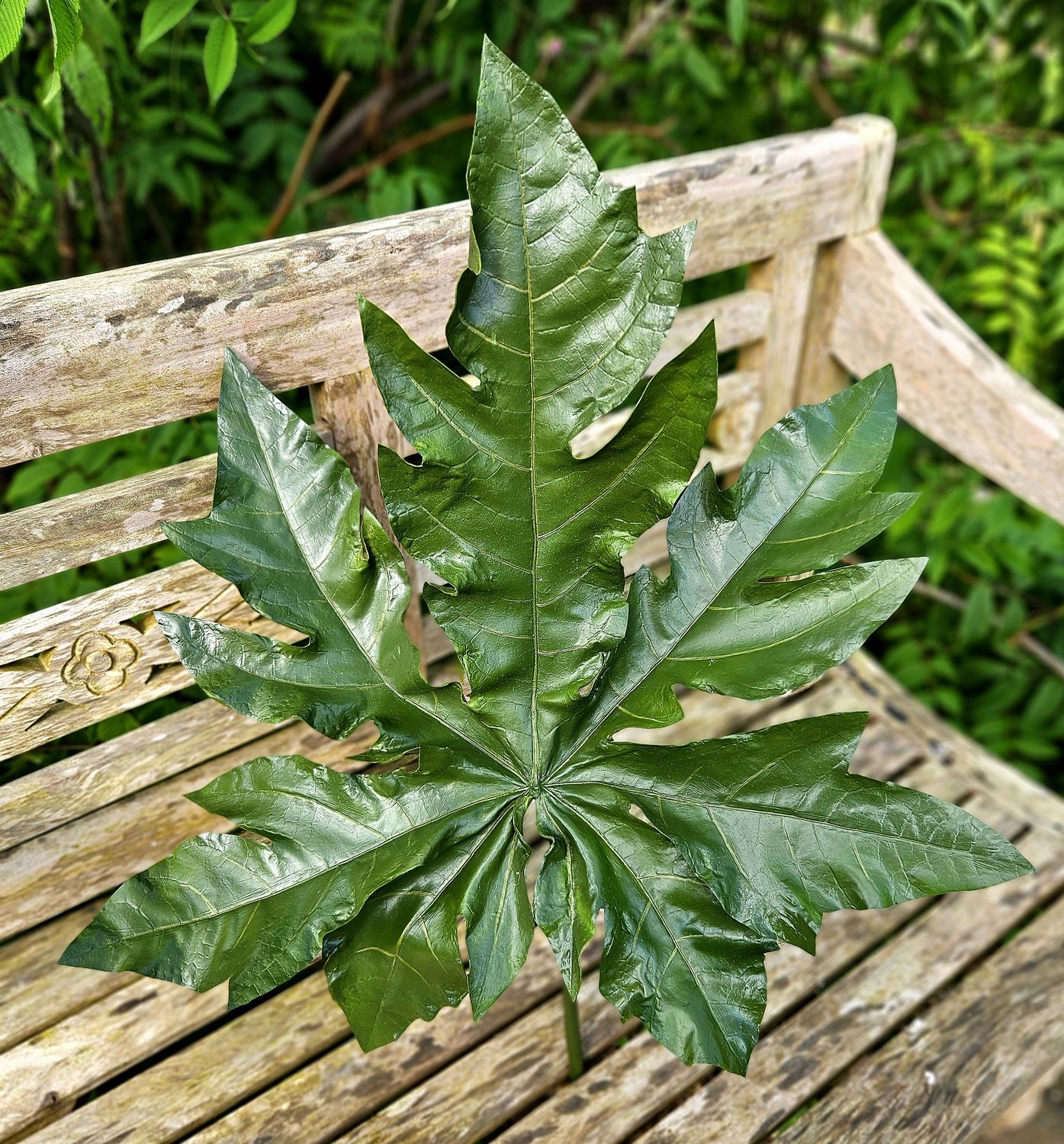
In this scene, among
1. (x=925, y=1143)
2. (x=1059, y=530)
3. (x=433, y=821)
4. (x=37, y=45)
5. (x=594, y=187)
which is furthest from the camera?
(x=1059, y=530)

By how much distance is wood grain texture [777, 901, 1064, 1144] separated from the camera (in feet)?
4.02

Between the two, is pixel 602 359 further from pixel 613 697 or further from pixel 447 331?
pixel 613 697

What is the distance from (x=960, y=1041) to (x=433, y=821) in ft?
2.70

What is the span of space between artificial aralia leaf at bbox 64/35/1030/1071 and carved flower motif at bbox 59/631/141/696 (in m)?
0.26

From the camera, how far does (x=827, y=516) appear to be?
93 cm

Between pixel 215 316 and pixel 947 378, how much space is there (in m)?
1.10

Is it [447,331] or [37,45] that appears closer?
[447,331]

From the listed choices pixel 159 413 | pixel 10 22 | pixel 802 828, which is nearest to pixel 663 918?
pixel 802 828

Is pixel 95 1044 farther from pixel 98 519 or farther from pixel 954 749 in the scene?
pixel 954 749

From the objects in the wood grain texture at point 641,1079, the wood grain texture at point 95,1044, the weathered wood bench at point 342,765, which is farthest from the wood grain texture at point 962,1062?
the wood grain texture at point 95,1044

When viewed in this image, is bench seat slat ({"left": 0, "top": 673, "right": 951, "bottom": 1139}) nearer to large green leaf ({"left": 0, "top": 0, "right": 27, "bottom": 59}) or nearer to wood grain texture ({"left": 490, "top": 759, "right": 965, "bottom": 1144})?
wood grain texture ({"left": 490, "top": 759, "right": 965, "bottom": 1144})

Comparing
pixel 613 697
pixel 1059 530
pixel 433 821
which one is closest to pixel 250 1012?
pixel 433 821

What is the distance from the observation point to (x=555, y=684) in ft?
3.18

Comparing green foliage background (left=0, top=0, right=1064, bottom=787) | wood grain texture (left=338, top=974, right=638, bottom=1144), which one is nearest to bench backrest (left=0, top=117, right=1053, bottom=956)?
green foliage background (left=0, top=0, right=1064, bottom=787)
